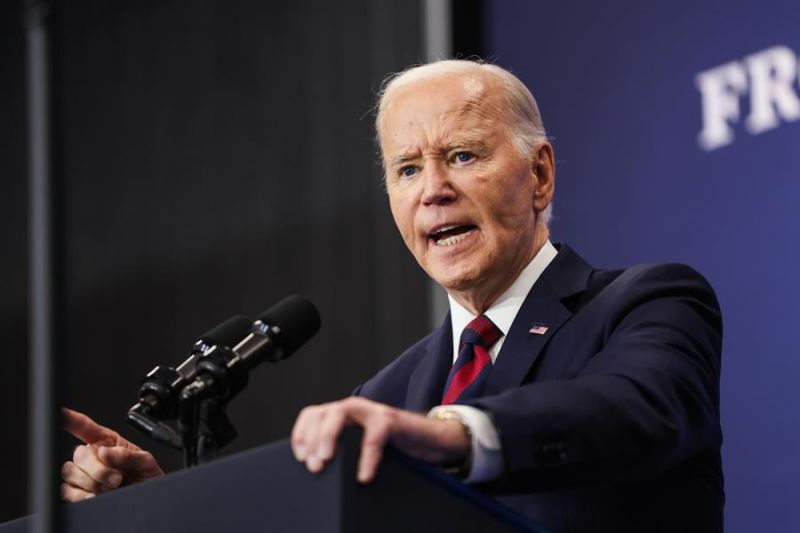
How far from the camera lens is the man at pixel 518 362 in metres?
1.44

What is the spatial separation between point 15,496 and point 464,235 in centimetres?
248

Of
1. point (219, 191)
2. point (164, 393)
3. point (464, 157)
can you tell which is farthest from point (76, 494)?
point (219, 191)

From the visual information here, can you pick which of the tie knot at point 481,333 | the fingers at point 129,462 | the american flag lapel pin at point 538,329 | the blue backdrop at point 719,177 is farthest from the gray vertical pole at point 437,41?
the fingers at point 129,462

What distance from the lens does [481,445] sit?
142 centimetres

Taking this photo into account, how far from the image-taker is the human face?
2.24 m

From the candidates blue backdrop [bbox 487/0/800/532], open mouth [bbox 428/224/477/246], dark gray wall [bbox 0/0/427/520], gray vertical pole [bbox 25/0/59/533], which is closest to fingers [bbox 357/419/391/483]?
gray vertical pole [bbox 25/0/59/533]

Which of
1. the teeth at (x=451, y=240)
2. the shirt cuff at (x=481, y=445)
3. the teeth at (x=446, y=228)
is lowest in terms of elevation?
the shirt cuff at (x=481, y=445)

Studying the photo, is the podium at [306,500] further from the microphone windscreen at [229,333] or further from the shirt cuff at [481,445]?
the microphone windscreen at [229,333]

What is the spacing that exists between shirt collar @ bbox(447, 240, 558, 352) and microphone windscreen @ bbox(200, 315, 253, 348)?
51cm

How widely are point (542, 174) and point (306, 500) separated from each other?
1256 millimetres

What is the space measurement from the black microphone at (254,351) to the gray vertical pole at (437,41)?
210 cm

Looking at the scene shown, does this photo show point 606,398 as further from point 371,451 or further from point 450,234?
point 450,234

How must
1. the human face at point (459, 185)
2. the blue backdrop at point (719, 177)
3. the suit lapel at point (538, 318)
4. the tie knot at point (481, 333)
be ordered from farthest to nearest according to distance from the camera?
the blue backdrop at point (719, 177), the human face at point (459, 185), the tie knot at point (481, 333), the suit lapel at point (538, 318)

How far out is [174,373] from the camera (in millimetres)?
1771
